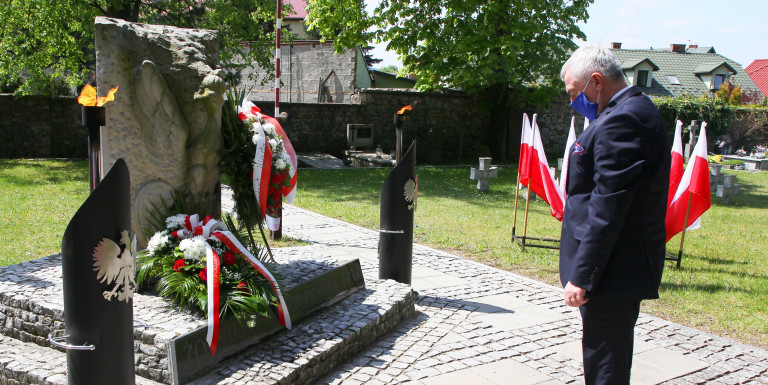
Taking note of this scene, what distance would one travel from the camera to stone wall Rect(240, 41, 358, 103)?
24.3m

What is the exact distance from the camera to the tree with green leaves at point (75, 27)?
47.2 ft

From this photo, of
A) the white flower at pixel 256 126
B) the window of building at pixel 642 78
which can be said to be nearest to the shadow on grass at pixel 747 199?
the white flower at pixel 256 126

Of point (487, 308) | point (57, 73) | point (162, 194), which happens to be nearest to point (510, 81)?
point (57, 73)

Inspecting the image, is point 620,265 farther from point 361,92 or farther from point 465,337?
point 361,92

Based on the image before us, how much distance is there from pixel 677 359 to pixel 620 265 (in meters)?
2.52

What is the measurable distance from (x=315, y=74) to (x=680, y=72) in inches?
1133

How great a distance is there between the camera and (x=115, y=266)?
2656mm

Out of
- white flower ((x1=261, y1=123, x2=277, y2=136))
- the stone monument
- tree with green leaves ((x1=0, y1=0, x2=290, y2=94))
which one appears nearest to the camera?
the stone monument

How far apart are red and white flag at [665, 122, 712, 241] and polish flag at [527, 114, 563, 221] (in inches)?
54.3

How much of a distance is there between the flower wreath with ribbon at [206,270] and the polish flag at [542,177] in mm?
4670

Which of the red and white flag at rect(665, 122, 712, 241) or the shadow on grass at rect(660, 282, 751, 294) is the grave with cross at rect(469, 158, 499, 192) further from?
the shadow on grass at rect(660, 282, 751, 294)

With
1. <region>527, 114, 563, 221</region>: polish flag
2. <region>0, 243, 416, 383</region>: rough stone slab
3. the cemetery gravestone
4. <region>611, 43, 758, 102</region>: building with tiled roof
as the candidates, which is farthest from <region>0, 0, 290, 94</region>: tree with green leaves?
<region>611, 43, 758, 102</region>: building with tiled roof

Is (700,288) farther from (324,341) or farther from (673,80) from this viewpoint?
(673,80)

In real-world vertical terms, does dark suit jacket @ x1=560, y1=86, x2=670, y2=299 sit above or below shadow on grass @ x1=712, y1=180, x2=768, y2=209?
above
